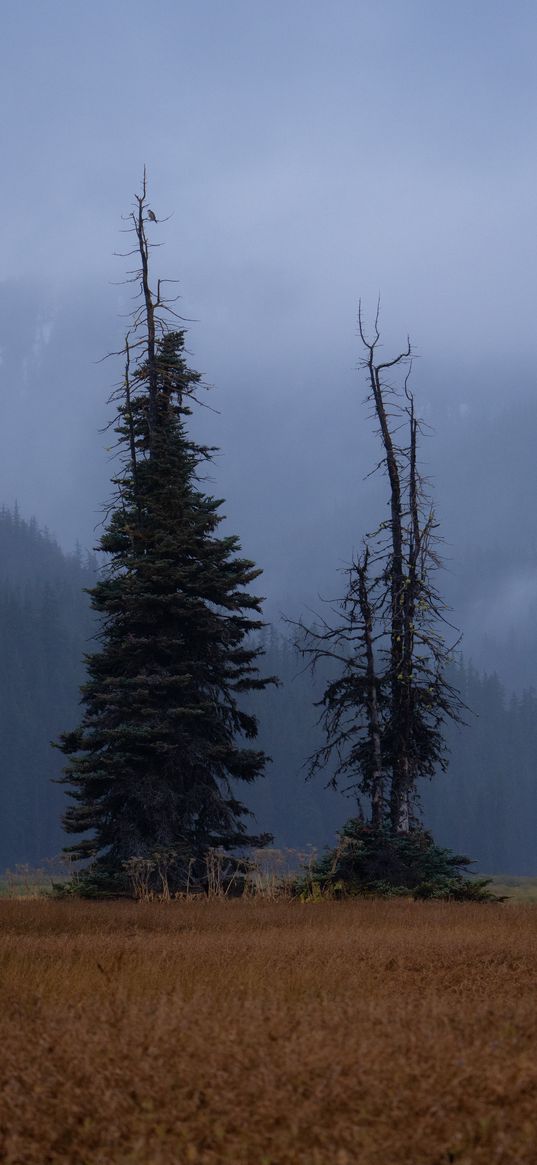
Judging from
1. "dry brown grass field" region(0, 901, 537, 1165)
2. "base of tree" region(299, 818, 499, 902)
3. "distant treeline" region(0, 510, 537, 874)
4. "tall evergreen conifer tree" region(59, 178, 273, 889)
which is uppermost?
"distant treeline" region(0, 510, 537, 874)

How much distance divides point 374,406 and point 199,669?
734 centimetres

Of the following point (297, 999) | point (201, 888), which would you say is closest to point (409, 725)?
point (201, 888)

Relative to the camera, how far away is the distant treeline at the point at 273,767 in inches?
4478

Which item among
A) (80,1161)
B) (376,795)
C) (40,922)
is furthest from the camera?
(376,795)

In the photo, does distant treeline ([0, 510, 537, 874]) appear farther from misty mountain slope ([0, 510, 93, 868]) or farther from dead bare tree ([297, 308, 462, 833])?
dead bare tree ([297, 308, 462, 833])

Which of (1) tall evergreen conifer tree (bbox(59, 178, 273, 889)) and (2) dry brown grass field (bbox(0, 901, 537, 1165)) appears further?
(1) tall evergreen conifer tree (bbox(59, 178, 273, 889))

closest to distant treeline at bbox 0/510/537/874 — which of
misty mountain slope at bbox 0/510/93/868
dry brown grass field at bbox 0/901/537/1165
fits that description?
misty mountain slope at bbox 0/510/93/868

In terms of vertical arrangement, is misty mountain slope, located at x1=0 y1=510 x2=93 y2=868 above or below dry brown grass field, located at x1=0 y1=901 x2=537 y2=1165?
above

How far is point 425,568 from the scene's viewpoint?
79.6 feet

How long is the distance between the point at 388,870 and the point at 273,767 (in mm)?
121987

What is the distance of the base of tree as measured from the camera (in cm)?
1967

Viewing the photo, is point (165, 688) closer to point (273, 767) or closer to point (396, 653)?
point (396, 653)

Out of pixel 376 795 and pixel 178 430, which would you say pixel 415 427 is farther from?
pixel 376 795

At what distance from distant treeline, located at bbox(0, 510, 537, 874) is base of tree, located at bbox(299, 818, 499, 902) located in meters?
79.1
